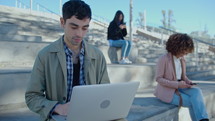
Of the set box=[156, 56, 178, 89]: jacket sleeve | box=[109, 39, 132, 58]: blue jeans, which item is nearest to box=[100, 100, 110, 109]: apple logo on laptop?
box=[156, 56, 178, 89]: jacket sleeve

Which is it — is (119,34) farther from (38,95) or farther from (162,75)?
(38,95)

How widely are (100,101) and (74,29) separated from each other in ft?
1.68

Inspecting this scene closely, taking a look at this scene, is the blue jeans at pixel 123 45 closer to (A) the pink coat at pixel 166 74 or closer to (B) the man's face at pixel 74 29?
(A) the pink coat at pixel 166 74

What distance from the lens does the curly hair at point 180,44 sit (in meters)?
2.94

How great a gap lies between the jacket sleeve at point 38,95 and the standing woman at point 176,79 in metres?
1.85

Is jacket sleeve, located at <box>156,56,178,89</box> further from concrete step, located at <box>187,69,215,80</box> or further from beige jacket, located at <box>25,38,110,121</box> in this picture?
concrete step, located at <box>187,69,215,80</box>

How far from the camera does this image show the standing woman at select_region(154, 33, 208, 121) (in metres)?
2.88

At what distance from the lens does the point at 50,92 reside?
148cm

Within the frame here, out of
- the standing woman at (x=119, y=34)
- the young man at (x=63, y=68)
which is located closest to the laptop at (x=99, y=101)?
the young man at (x=63, y=68)

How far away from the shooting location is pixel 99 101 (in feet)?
4.11

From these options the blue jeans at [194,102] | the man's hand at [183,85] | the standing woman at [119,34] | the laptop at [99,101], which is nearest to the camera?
the laptop at [99,101]

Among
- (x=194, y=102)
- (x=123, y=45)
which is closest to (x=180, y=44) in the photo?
(x=194, y=102)

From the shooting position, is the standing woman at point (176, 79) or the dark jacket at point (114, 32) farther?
the dark jacket at point (114, 32)

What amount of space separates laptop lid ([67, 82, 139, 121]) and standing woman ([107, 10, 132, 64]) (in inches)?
156
